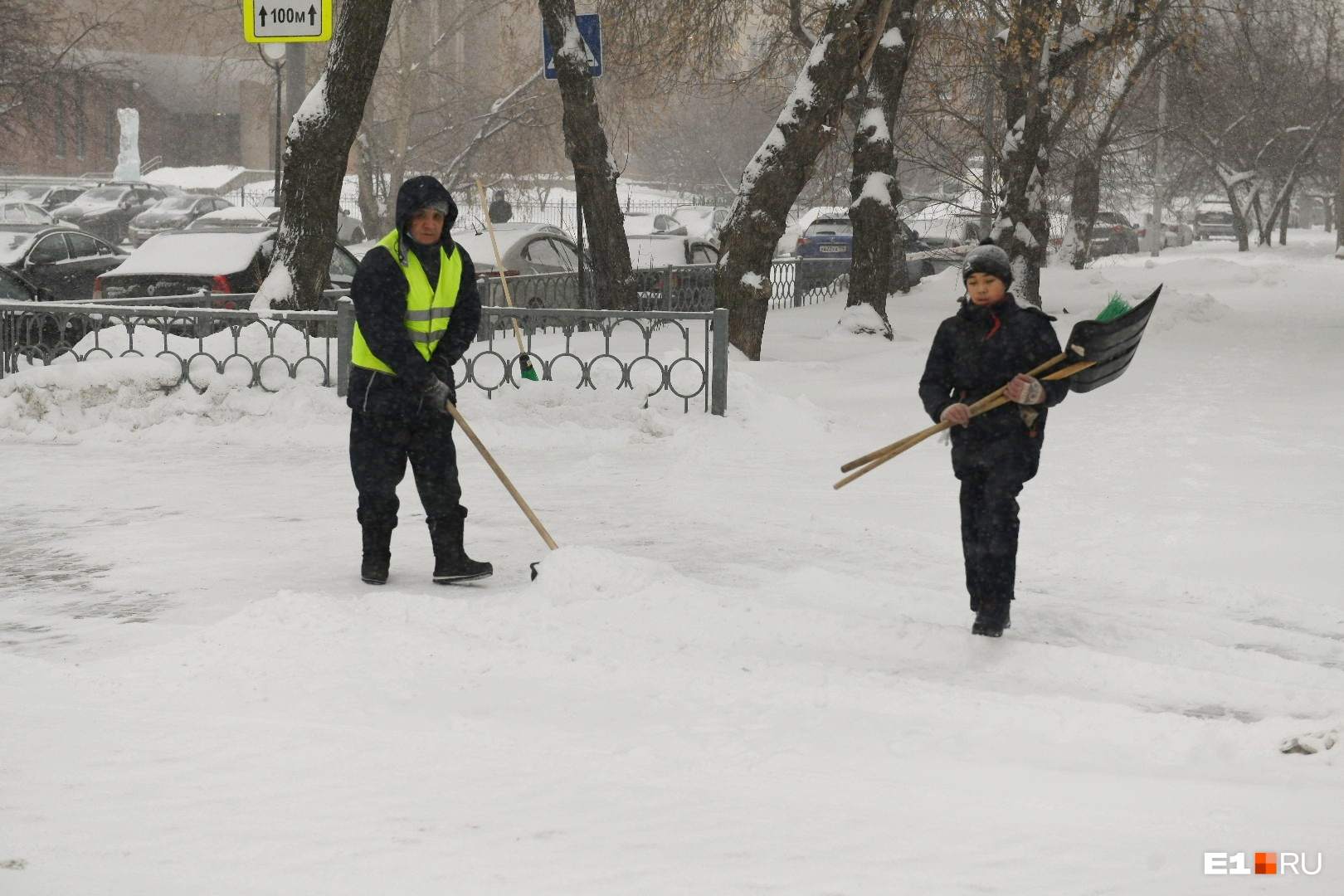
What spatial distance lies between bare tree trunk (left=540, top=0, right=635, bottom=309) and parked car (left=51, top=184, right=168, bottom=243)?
27.2 meters

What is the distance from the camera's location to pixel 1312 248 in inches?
1994

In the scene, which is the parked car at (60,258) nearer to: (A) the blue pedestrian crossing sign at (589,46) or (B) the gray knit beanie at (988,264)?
(A) the blue pedestrian crossing sign at (589,46)

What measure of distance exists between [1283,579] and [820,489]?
116 inches

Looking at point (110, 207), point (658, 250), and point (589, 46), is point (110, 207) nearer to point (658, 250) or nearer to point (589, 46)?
point (658, 250)

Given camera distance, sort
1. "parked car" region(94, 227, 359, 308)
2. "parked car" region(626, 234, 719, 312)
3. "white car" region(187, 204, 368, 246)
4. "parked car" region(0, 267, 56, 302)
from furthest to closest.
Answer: "white car" region(187, 204, 368, 246) → "parked car" region(626, 234, 719, 312) → "parked car" region(0, 267, 56, 302) → "parked car" region(94, 227, 359, 308)

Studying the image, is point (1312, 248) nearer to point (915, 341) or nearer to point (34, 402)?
point (915, 341)

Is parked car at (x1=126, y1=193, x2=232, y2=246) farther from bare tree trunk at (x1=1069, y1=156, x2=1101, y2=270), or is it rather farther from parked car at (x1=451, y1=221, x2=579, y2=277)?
parked car at (x1=451, y1=221, x2=579, y2=277)

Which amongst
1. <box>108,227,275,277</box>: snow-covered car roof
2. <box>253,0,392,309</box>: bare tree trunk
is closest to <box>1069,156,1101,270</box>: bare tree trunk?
<box>108,227,275,277</box>: snow-covered car roof

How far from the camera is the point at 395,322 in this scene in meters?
6.69

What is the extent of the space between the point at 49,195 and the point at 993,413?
43.0 m

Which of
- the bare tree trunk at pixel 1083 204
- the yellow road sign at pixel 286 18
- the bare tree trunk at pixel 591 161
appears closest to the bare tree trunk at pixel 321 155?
the yellow road sign at pixel 286 18

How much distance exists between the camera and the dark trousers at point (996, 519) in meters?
5.90

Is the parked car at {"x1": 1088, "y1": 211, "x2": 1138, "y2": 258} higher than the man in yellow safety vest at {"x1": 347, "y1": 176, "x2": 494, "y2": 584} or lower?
higher

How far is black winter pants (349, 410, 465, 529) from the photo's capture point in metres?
6.92
